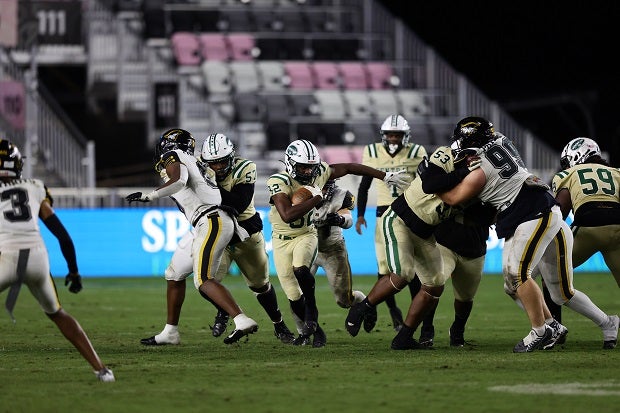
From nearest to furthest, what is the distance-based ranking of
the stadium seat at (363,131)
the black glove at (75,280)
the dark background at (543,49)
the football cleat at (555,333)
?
the black glove at (75,280) < the football cleat at (555,333) < the stadium seat at (363,131) < the dark background at (543,49)

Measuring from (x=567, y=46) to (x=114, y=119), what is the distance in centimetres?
1266

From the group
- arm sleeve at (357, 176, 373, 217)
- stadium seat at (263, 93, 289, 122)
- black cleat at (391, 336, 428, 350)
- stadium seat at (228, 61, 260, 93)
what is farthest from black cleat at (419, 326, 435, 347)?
stadium seat at (228, 61, 260, 93)

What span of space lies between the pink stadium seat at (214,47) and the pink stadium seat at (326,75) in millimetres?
2171

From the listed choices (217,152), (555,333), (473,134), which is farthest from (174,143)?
(555,333)

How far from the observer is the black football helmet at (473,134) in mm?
9406

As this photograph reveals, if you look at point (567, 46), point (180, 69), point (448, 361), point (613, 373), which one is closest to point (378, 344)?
point (448, 361)

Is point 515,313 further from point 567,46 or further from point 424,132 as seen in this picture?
point 567,46

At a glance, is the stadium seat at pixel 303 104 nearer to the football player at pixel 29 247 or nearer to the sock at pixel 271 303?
the sock at pixel 271 303

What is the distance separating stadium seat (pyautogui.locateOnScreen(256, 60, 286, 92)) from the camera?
2772 centimetres

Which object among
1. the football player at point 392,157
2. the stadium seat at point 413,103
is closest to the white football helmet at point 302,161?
the football player at point 392,157

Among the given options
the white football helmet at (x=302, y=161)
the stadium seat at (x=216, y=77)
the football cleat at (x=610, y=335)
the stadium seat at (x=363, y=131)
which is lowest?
the football cleat at (x=610, y=335)

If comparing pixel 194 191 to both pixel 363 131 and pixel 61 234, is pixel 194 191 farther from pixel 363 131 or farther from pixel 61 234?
pixel 363 131

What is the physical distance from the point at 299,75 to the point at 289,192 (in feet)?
59.6

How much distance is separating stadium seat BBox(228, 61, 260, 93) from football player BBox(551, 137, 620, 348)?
1714 cm
